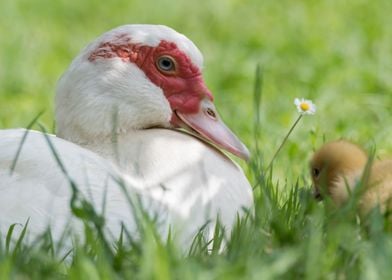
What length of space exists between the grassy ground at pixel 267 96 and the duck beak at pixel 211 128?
0.62ft

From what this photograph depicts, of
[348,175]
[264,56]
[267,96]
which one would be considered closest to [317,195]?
[348,175]

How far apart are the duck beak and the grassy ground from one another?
19cm

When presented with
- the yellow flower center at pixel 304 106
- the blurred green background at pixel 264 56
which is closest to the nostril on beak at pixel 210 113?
the yellow flower center at pixel 304 106

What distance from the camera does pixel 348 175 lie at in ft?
14.5

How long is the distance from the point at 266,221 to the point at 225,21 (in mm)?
5121

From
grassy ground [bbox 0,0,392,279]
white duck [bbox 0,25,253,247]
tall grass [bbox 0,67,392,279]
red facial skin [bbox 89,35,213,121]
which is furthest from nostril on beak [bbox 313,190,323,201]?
red facial skin [bbox 89,35,213,121]

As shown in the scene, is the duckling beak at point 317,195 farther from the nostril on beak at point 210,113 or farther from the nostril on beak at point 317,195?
the nostril on beak at point 210,113

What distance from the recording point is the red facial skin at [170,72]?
460cm

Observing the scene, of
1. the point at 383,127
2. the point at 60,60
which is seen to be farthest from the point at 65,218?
the point at 60,60

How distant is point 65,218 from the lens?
3924 mm

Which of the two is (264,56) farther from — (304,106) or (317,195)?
(317,195)

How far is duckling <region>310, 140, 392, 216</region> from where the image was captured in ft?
13.3

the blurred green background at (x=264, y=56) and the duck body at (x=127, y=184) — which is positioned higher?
the duck body at (x=127, y=184)

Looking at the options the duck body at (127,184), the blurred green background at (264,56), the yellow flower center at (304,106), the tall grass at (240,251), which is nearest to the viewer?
the tall grass at (240,251)
